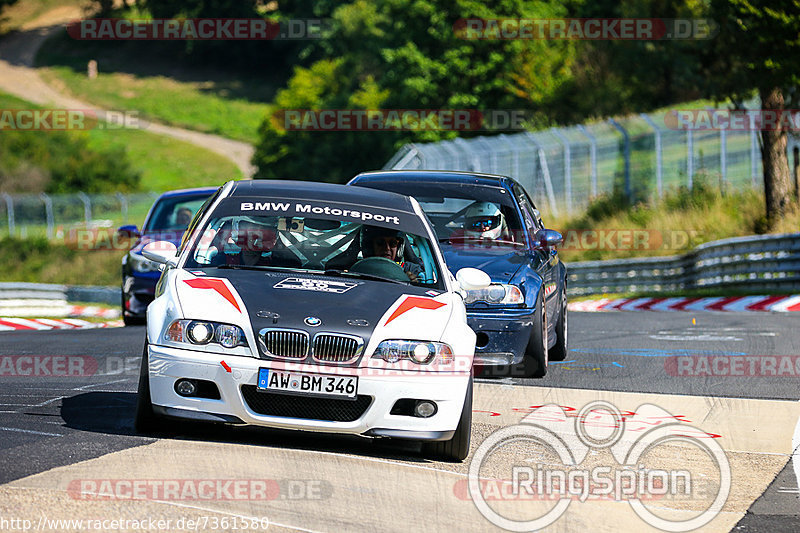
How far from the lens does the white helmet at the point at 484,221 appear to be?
1127 centimetres

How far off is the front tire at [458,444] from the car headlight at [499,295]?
9.41ft

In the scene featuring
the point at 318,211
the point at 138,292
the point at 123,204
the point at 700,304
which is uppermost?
the point at 318,211

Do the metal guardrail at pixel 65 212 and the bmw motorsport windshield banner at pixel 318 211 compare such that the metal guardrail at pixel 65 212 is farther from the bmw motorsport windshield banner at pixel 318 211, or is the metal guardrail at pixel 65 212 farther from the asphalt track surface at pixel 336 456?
the bmw motorsport windshield banner at pixel 318 211

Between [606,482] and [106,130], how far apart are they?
95.6 meters

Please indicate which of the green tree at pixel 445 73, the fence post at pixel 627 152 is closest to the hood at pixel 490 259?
the fence post at pixel 627 152

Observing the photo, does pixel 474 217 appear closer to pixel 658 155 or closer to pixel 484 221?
pixel 484 221

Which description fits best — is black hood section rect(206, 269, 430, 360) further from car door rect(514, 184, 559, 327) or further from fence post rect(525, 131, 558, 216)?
fence post rect(525, 131, 558, 216)

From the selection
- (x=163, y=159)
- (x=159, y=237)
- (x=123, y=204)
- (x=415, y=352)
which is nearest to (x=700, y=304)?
(x=159, y=237)

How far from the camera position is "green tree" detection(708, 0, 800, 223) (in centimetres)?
2320

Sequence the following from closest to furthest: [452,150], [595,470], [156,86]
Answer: [595,470] → [452,150] → [156,86]

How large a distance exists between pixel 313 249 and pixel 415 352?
6.35 ft

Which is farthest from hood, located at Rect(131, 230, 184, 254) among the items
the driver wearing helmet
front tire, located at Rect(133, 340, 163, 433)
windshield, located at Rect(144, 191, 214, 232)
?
front tire, located at Rect(133, 340, 163, 433)

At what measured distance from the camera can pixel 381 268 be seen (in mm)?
7977

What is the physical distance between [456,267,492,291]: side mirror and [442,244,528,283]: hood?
6.03 ft
